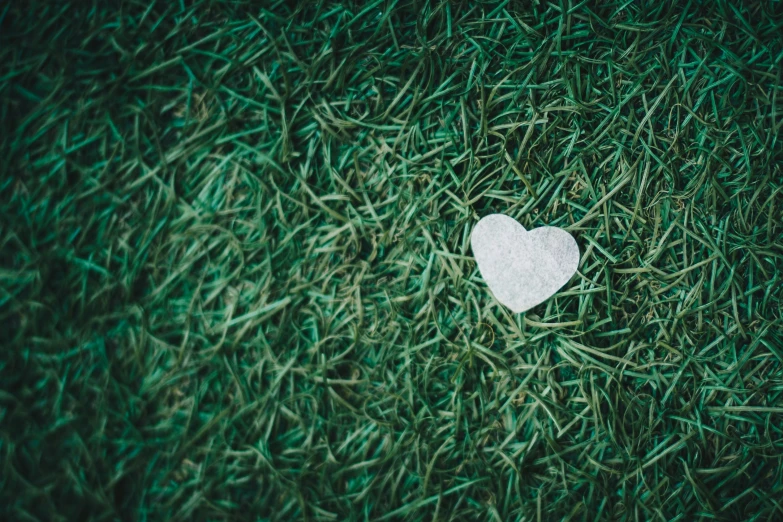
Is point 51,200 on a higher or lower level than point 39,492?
higher

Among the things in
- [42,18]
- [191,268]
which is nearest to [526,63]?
[191,268]

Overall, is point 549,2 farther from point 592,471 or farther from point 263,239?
point 592,471

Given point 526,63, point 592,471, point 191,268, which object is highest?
point 526,63
